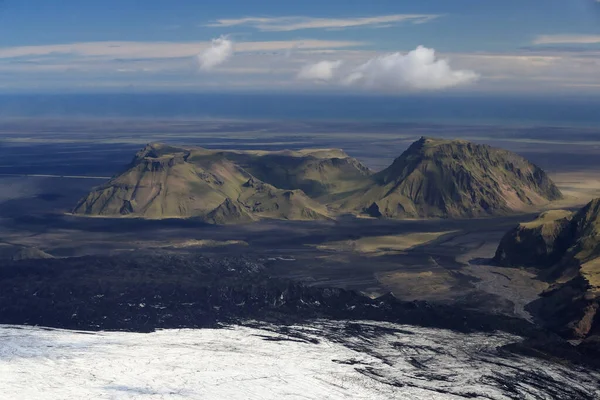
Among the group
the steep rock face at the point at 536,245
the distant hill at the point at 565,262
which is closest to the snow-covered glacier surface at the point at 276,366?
the distant hill at the point at 565,262

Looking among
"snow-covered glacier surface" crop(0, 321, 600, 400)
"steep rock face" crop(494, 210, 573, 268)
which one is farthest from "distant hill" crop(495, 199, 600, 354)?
"snow-covered glacier surface" crop(0, 321, 600, 400)

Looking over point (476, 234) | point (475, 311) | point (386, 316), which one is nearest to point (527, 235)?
point (476, 234)

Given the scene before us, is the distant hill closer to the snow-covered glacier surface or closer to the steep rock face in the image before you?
the steep rock face

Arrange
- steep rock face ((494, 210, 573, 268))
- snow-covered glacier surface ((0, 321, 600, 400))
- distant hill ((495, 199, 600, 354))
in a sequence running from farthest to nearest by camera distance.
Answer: steep rock face ((494, 210, 573, 268))
distant hill ((495, 199, 600, 354))
snow-covered glacier surface ((0, 321, 600, 400))

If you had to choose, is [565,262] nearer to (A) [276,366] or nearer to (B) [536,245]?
(B) [536,245]

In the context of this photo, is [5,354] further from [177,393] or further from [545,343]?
[545,343]

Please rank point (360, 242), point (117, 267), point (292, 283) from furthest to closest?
point (360, 242) < point (117, 267) < point (292, 283)
